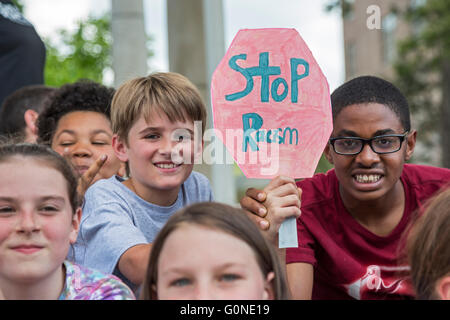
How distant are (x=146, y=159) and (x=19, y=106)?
153 centimetres

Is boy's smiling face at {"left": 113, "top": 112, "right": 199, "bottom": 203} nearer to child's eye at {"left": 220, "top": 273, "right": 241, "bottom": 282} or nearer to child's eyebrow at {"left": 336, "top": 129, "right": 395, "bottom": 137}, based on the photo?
child's eyebrow at {"left": 336, "top": 129, "right": 395, "bottom": 137}

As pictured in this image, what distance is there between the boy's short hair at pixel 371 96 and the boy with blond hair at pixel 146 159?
1.93 ft

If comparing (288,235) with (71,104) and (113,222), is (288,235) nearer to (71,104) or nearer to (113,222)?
(113,222)

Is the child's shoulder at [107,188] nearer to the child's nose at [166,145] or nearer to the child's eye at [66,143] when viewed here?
the child's nose at [166,145]

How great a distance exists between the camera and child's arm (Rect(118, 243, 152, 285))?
2150 millimetres

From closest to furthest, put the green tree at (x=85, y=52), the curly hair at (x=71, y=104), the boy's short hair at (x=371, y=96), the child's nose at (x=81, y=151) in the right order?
the boy's short hair at (x=371, y=96) < the child's nose at (x=81, y=151) < the curly hair at (x=71, y=104) < the green tree at (x=85, y=52)

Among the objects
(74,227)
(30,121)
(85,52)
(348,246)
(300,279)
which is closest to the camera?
(74,227)

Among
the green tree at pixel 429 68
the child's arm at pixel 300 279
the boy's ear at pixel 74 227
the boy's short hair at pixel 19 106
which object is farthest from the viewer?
the green tree at pixel 429 68

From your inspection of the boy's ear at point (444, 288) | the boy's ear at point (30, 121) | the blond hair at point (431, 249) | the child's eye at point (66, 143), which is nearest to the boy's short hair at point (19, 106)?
the boy's ear at point (30, 121)

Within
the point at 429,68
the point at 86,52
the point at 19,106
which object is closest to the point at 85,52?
the point at 86,52

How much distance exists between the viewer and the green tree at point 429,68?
40.1 ft

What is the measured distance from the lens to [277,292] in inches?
69.0

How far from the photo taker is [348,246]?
270 cm

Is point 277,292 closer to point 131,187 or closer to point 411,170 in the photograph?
point 131,187
